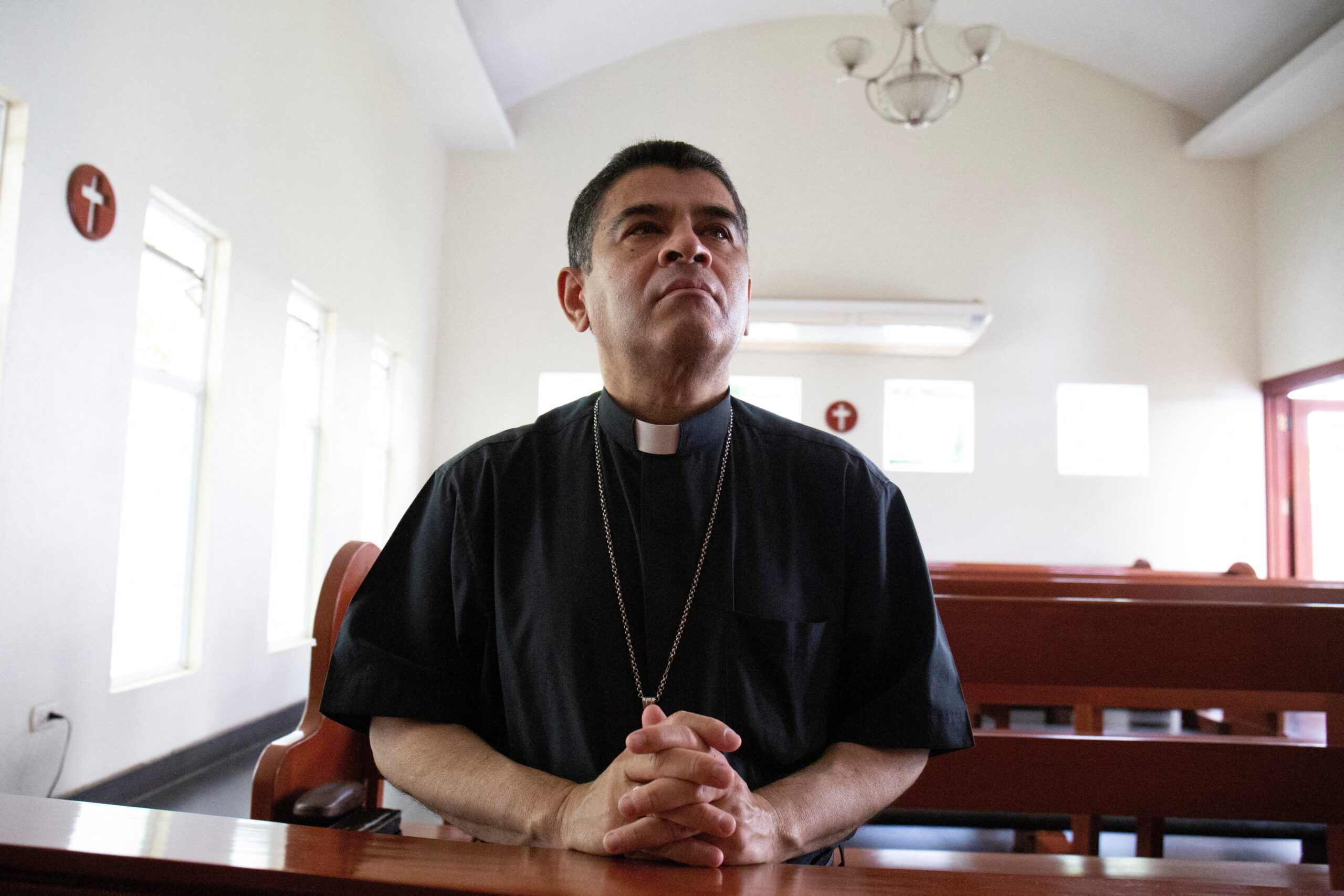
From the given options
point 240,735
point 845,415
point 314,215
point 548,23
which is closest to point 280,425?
point 314,215

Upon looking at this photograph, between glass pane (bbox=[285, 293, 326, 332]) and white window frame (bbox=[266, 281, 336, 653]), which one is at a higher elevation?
glass pane (bbox=[285, 293, 326, 332])

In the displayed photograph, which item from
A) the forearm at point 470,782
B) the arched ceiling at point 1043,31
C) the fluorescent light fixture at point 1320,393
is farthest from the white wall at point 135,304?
the fluorescent light fixture at point 1320,393

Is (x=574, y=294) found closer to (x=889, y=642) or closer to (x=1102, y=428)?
(x=889, y=642)

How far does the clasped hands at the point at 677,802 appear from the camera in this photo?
920mm

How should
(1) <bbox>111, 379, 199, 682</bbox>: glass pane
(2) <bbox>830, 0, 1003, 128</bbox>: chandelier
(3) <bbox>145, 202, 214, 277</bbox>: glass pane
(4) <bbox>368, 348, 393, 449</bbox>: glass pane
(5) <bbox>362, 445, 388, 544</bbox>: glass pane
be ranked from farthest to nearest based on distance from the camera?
(4) <bbox>368, 348, 393, 449</bbox>: glass pane → (5) <bbox>362, 445, 388, 544</bbox>: glass pane → (2) <bbox>830, 0, 1003, 128</bbox>: chandelier → (3) <bbox>145, 202, 214, 277</bbox>: glass pane → (1) <bbox>111, 379, 199, 682</bbox>: glass pane

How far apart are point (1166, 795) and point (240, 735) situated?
4253 millimetres

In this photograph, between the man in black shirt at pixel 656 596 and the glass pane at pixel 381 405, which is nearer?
the man in black shirt at pixel 656 596

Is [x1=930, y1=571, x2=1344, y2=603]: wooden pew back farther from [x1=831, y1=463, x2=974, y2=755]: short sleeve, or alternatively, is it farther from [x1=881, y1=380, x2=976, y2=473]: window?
[x1=881, y1=380, x2=976, y2=473]: window

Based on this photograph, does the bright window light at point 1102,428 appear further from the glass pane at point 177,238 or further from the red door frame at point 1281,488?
the glass pane at point 177,238

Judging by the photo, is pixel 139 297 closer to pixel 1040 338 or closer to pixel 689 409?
pixel 689 409

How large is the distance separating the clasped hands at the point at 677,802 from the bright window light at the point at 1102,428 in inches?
295

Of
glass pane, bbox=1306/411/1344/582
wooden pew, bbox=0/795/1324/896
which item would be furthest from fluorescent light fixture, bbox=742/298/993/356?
wooden pew, bbox=0/795/1324/896

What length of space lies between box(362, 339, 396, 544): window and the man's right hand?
6013mm

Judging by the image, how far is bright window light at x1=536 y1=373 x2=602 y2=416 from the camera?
26.0 ft
